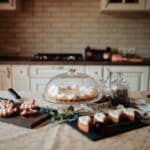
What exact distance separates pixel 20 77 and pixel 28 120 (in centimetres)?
196

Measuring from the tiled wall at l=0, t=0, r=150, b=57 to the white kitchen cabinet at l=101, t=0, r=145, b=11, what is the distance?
16.2 inches

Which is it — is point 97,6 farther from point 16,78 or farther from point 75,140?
point 75,140

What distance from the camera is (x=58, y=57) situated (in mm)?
3553

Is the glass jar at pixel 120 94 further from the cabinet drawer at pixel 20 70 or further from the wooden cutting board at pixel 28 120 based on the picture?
the cabinet drawer at pixel 20 70

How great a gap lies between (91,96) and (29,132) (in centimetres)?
50

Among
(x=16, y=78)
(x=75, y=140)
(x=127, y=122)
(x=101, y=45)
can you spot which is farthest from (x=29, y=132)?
(x=101, y=45)

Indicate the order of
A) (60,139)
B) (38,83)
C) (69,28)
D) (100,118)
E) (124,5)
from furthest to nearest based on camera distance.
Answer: (69,28) → (38,83) → (124,5) → (100,118) → (60,139)

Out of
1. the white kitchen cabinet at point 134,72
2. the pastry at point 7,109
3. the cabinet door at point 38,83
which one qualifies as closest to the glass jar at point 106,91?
the pastry at point 7,109

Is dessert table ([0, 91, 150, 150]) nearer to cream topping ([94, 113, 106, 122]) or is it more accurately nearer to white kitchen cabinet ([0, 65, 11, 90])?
cream topping ([94, 113, 106, 122])

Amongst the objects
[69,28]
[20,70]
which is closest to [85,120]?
[20,70]

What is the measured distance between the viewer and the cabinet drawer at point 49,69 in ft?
10.9

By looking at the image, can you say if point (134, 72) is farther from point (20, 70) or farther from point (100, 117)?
point (100, 117)

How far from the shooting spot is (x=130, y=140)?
1.25m

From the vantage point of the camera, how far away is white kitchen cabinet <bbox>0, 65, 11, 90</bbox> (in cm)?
333
